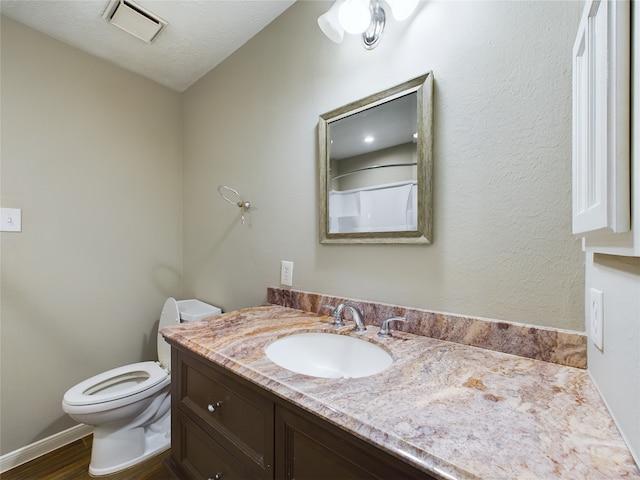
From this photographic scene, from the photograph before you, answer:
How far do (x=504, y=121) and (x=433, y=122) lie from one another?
0.21 m

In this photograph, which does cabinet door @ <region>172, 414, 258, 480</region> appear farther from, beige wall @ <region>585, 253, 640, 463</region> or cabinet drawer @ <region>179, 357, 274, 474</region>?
beige wall @ <region>585, 253, 640, 463</region>

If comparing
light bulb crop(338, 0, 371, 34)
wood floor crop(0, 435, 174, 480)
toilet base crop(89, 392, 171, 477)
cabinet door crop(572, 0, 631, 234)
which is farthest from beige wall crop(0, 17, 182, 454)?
cabinet door crop(572, 0, 631, 234)

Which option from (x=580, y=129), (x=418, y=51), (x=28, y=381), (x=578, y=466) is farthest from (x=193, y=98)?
(x=578, y=466)

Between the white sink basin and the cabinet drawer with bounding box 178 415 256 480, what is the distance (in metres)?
0.29

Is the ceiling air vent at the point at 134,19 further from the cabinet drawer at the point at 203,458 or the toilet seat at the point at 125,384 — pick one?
the cabinet drawer at the point at 203,458

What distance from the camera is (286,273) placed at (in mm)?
1421

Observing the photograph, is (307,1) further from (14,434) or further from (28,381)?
(14,434)

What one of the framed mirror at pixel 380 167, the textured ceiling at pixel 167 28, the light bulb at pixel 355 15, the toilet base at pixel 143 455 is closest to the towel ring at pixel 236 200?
the framed mirror at pixel 380 167

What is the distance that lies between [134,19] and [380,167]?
59.2 inches

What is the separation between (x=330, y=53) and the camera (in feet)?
4.09

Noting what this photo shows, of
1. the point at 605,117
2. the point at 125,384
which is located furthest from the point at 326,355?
the point at 125,384

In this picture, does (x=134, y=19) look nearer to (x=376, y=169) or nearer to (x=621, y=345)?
(x=376, y=169)

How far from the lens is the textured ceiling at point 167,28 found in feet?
4.56

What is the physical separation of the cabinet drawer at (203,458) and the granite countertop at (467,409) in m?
0.29
